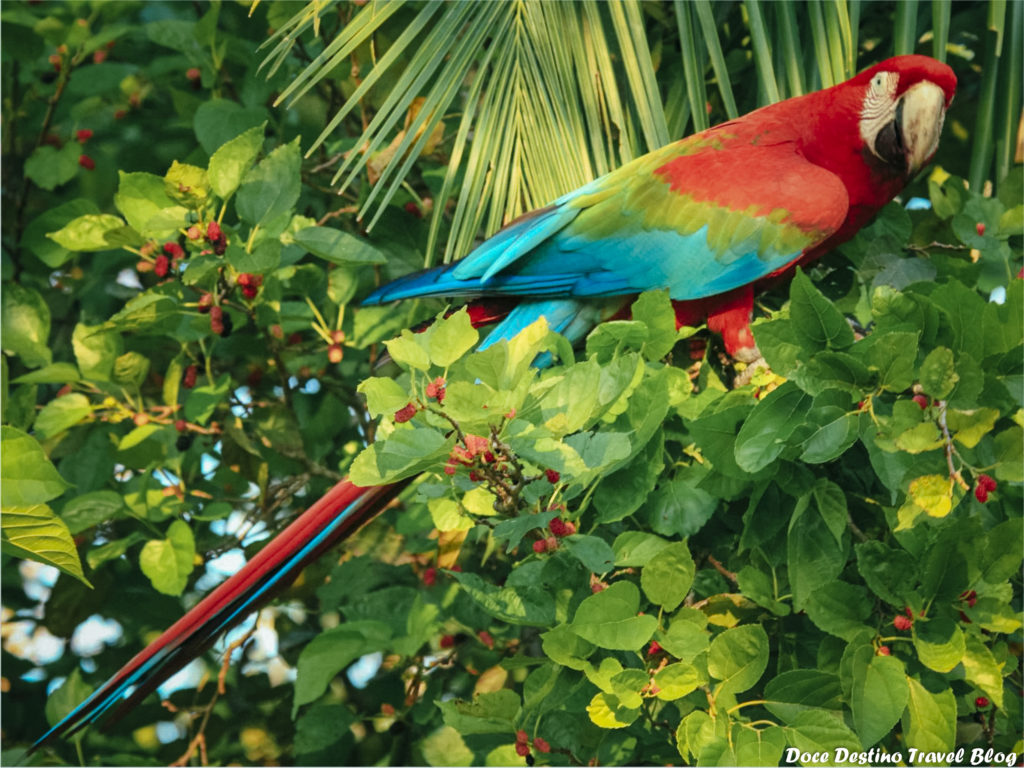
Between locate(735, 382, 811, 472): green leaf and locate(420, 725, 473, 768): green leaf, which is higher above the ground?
locate(735, 382, 811, 472): green leaf

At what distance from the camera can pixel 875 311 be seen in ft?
3.12

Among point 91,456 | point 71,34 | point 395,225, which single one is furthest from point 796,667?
point 71,34

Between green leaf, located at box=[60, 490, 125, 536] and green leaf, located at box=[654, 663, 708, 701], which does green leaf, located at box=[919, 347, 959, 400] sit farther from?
green leaf, located at box=[60, 490, 125, 536]

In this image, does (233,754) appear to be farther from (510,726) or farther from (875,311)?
(875,311)

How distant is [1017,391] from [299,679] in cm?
90

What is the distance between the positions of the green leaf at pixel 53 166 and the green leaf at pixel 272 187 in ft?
1.85

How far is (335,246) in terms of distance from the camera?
4.44ft

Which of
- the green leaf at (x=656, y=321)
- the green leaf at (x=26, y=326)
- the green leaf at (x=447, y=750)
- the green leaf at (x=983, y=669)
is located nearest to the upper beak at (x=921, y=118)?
the green leaf at (x=656, y=321)

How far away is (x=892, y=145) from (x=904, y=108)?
0.06 m

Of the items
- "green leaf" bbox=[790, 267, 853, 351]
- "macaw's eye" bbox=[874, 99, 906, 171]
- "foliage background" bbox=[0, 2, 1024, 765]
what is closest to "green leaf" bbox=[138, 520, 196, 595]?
"foliage background" bbox=[0, 2, 1024, 765]

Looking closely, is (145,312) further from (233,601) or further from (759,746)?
(759,746)

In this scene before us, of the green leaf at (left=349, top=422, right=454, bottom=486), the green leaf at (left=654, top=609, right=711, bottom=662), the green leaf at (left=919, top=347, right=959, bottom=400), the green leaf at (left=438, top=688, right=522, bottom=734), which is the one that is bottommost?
the green leaf at (left=438, top=688, right=522, bottom=734)

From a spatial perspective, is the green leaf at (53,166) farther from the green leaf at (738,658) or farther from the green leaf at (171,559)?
the green leaf at (738,658)

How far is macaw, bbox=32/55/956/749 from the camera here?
1434mm
